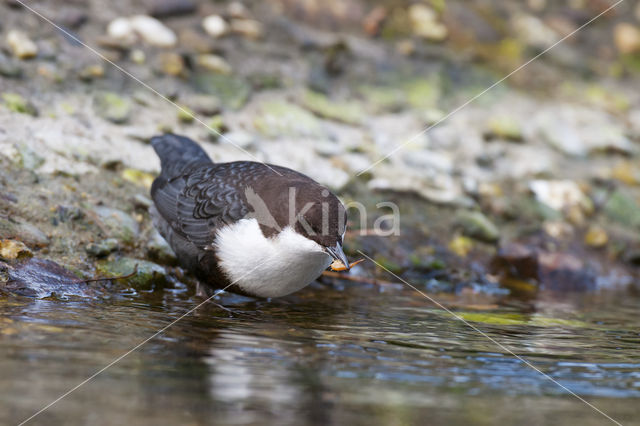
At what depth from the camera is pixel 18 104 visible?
5582mm

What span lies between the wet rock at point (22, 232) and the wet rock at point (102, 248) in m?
0.26

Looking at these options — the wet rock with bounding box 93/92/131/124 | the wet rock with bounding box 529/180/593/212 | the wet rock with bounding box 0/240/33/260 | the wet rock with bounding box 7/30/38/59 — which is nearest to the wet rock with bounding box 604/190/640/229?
the wet rock with bounding box 529/180/593/212

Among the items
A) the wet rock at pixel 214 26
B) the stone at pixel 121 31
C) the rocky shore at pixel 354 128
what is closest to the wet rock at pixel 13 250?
the rocky shore at pixel 354 128

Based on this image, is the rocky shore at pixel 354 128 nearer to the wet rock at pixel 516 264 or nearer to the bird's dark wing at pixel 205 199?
the wet rock at pixel 516 264

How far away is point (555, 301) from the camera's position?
535 centimetres

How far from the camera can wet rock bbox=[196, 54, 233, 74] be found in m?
7.00

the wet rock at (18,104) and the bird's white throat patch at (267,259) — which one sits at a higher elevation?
the wet rock at (18,104)

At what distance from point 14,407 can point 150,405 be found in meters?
0.43

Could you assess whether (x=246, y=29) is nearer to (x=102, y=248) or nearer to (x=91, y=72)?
(x=91, y=72)

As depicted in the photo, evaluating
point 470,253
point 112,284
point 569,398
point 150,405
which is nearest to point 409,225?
point 470,253

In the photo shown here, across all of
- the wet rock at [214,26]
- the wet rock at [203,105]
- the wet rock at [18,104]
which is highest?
the wet rock at [214,26]

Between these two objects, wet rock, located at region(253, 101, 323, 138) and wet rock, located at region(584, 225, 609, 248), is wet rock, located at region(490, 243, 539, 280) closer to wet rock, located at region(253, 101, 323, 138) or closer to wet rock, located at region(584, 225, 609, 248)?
wet rock, located at region(584, 225, 609, 248)

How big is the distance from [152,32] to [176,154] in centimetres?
222

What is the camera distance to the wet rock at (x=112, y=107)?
5.98 m
